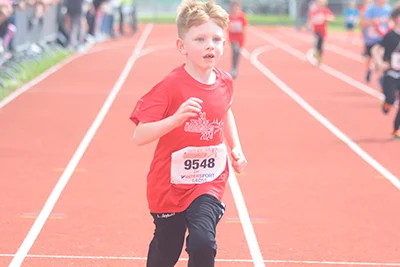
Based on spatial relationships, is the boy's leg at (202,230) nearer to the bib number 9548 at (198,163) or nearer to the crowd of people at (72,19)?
the bib number 9548 at (198,163)

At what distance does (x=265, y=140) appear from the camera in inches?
494

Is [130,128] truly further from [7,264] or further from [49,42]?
[49,42]

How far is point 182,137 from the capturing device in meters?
5.15

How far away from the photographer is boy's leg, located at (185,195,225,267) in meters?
4.81

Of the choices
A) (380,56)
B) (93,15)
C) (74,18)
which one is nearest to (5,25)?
(380,56)

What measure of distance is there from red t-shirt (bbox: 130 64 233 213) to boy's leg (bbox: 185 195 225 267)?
0.07 m

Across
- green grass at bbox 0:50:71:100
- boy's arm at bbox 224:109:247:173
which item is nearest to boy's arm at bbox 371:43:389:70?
green grass at bbox 0:50:71:100

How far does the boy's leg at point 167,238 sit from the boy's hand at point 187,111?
0.59 meters

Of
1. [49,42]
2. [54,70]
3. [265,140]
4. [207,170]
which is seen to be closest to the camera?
[207,170]

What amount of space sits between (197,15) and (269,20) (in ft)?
160

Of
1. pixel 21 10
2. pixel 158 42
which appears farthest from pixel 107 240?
pixel 158 42

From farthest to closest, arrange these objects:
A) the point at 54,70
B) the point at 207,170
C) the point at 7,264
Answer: the point at 54,70 → the point at 7,264 → the point at 207,170

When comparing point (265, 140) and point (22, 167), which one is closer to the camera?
point (22, 167)

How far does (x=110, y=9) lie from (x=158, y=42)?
2.44 m
